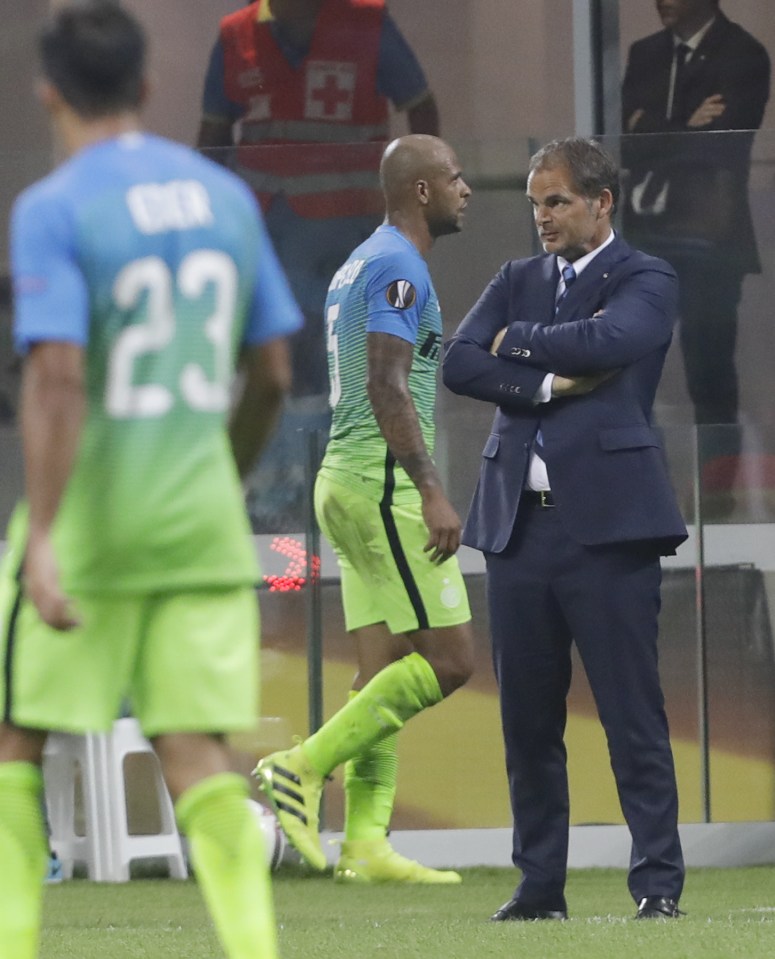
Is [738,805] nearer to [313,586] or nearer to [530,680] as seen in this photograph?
[313,586]

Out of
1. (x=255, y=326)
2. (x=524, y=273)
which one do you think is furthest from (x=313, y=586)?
(x=255, y=326)

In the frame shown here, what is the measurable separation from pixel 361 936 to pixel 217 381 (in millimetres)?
2341

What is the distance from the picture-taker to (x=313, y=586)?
26.0 ft

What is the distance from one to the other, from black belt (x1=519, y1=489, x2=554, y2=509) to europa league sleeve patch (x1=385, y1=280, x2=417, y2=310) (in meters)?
1.09

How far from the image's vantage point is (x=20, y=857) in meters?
3.19

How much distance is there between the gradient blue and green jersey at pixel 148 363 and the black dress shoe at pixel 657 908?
2.40m

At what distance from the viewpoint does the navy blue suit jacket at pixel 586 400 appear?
5.24 m

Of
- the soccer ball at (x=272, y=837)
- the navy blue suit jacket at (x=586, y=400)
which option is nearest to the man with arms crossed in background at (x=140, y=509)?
the navy blue suit jacket at (x=586, y=400)

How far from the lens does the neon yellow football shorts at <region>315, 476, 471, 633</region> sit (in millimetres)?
6480

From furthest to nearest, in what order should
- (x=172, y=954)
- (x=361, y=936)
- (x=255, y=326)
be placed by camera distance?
(x=361, y=936), (x=172, y=954), (x=255, y=326)

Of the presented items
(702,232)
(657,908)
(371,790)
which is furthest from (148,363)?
(702,232)

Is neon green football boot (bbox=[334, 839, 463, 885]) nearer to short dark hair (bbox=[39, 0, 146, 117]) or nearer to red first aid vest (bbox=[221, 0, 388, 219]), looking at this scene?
red first aid vest (bbox=[221, 0, 388, 219])

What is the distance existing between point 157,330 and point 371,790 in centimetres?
388

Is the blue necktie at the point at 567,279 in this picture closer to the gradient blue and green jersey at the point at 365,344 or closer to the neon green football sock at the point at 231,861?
the gradient blue and green jersey at the point at 365,344
